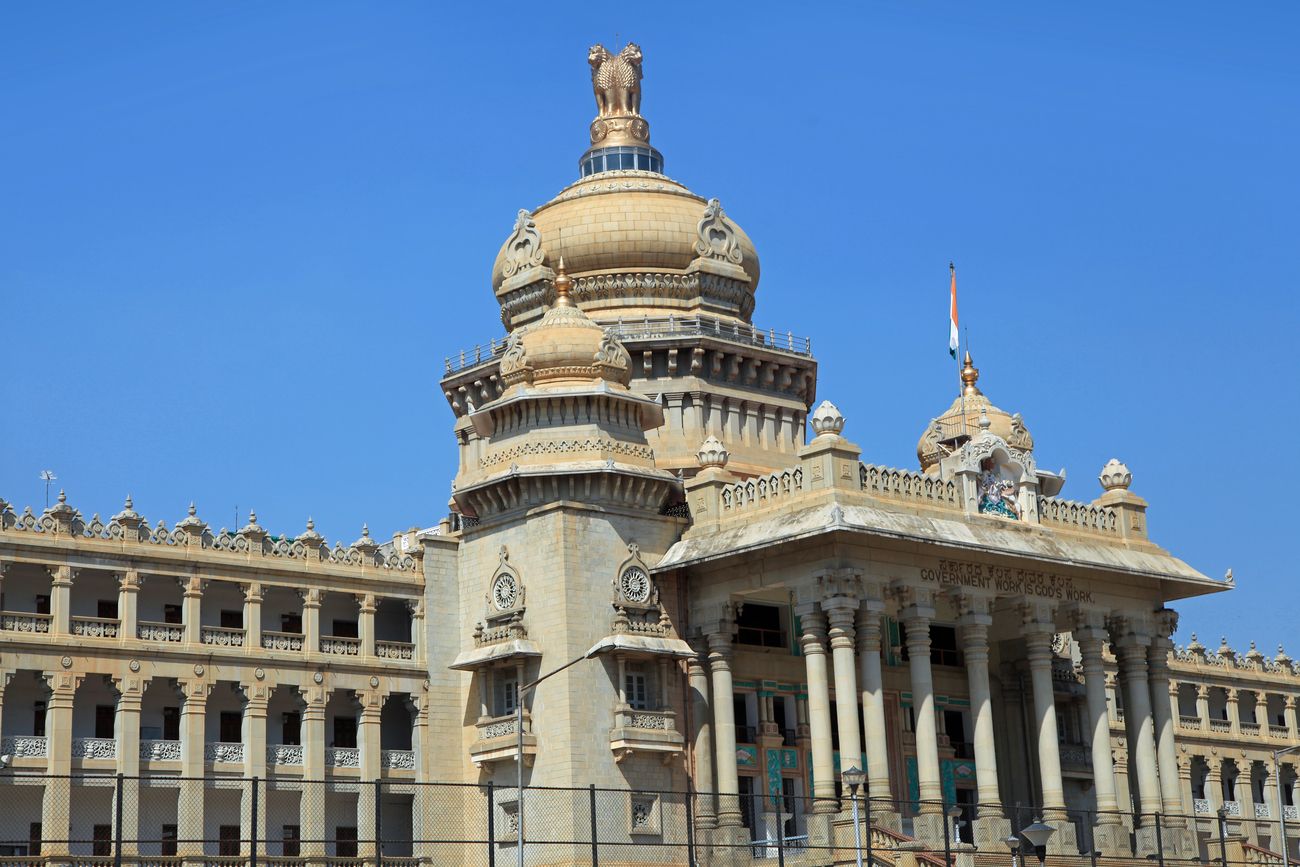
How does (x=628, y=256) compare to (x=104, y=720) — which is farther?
(x=628, y=256)

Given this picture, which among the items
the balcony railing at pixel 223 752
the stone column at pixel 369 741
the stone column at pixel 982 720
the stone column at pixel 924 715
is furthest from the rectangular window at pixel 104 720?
the stone column at pixel 982 720

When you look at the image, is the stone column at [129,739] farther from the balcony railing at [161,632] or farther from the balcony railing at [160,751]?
the balcony railing at [161,632]

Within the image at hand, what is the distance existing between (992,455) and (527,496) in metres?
15.1

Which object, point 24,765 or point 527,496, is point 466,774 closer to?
point 527,496

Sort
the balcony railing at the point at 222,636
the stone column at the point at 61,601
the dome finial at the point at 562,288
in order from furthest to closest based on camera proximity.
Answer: the dome finial at the point at 562,288, the balcony railing at the point at 222,636, the stone column at the point at 61,601

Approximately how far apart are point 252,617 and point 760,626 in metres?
16.4

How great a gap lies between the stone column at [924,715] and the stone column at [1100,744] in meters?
6.03

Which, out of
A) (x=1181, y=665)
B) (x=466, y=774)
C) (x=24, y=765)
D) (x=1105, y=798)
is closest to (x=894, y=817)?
(x=1105, y=798)

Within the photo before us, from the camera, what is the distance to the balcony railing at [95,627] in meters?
61.0

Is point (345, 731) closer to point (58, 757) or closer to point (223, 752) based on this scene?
point (223, 752)

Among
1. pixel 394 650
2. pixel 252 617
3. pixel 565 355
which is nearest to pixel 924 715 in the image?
pixel 565 355

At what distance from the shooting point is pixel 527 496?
63625 mm

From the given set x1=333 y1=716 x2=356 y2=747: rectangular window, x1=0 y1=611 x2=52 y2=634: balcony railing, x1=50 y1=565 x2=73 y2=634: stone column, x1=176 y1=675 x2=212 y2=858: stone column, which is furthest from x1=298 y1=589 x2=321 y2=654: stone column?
x1=0 y1=611 x2=52 y2=634: balcony railing

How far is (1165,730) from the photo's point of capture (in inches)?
2687
